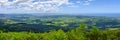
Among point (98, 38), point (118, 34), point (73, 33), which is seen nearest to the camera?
point (73, 33)

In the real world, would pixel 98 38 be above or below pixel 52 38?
below

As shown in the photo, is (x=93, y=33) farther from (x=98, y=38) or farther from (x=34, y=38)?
(x=34, y=38)

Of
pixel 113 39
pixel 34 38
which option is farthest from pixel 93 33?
pixel 34 38

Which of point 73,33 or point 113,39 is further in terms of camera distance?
point 113,39

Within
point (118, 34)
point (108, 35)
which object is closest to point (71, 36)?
point (108, 35)

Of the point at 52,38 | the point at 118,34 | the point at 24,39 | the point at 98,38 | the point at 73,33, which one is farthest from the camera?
the point at 118,34

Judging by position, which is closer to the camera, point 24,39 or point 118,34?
point 24,39

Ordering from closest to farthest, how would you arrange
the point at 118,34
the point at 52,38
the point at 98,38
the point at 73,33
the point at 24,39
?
the point at 52,38
the point at 73,33
the point at 24,39
the point at 98,38
the point at 118,34

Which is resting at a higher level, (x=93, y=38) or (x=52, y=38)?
(x=52, y=38)

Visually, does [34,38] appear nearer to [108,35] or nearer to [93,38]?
[93,38]
